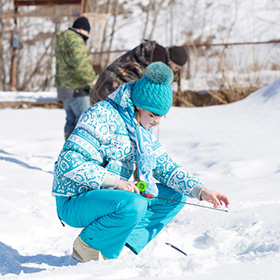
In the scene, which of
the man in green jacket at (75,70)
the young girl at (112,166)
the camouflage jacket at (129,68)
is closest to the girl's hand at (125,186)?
the young girl at (112,166)

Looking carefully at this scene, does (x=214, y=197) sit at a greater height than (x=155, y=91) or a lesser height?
lesser

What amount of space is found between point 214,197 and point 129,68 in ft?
5.86

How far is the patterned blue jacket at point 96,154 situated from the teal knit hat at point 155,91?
143mm

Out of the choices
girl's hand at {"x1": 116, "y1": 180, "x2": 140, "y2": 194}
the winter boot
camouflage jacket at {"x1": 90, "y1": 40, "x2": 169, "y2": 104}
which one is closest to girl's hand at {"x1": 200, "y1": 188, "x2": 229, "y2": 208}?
girl's hand at {"x1": 116, "y1": 180, "x2": 140, "y2": 194}

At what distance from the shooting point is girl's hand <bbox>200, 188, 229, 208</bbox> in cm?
243

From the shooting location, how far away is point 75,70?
4863mm

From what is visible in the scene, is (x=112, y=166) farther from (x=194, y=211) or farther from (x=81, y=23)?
(x=81, y=23)

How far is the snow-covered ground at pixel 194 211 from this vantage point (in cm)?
204

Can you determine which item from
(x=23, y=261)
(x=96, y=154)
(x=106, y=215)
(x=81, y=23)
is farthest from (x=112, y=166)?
(x=81, y=23)

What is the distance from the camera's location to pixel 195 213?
3412 millimetres

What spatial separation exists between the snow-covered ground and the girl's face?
25.1 inches

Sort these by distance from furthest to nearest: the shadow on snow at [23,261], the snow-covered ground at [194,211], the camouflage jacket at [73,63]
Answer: the camouflage jacket at [73,63] → the shadow on snow at [23,261] → the snow-covered ground at [194,211]

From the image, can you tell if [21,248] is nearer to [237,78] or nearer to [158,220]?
[158,220]

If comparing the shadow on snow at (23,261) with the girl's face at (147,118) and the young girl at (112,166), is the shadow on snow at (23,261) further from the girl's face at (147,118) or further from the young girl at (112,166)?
the girl's face at (147,118)
